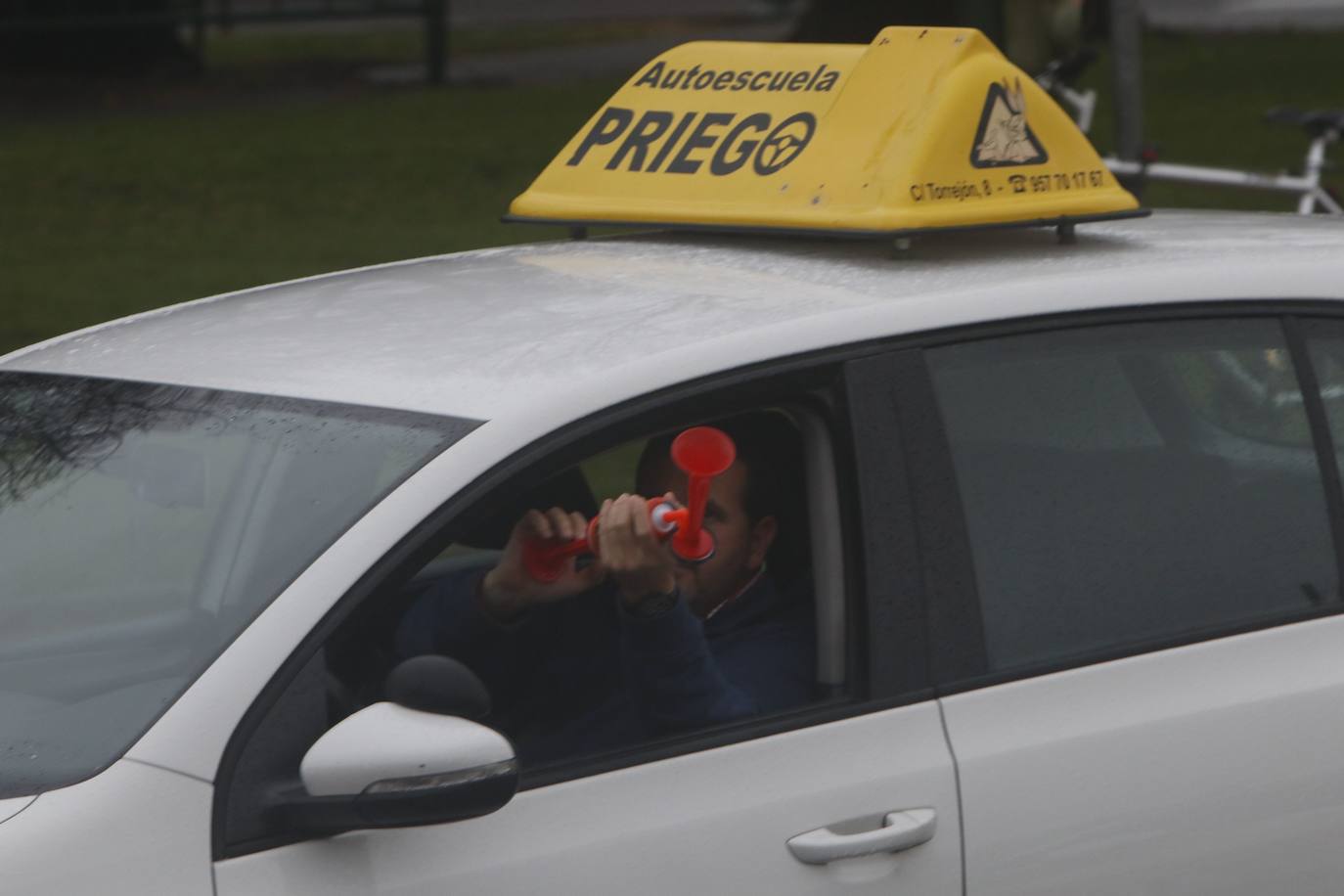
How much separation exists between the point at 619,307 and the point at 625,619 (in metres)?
0.47

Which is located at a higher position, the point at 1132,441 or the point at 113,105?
the point at 113,105

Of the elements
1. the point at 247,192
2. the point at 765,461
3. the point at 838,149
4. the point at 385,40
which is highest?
the point at 385,40

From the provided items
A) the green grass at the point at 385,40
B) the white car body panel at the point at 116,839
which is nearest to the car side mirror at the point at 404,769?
the white car body panel at the point at 116,839

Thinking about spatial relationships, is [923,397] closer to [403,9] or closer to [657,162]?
[657,162]

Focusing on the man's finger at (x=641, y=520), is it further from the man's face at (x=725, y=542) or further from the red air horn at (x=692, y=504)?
the man's face at (x=725, y=542)

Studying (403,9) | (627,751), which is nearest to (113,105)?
(403,9)

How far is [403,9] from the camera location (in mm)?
19469

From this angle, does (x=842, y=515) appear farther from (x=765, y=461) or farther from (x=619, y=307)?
(x=619, y=307)

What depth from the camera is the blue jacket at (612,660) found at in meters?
2.87

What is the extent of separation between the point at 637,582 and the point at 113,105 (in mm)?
Result: 16689

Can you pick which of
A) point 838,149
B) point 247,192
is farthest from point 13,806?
point 247,192

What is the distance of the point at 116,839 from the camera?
2453 millimetres

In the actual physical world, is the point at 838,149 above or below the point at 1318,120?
below

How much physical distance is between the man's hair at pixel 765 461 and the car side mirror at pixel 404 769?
1.94 ft
